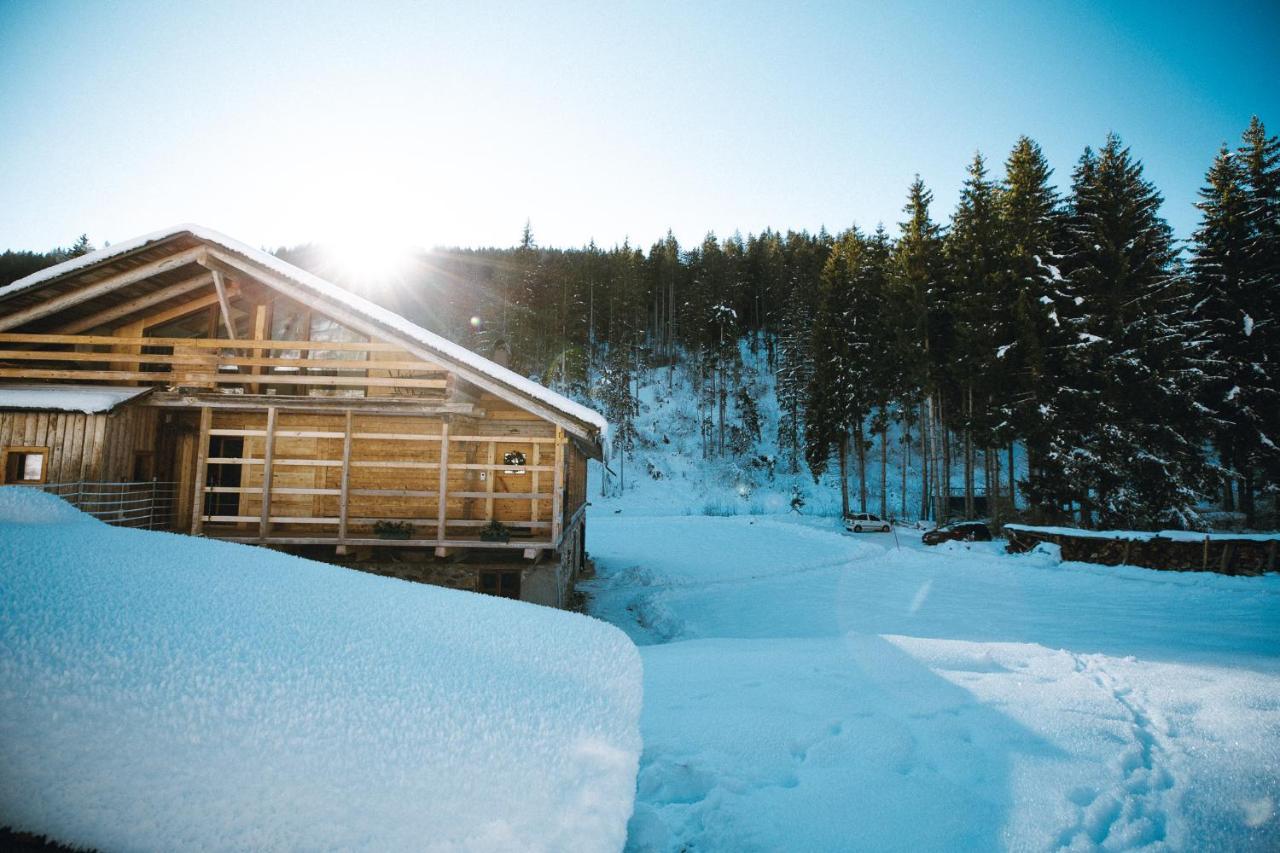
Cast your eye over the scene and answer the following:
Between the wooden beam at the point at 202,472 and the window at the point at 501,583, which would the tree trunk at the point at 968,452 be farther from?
the wooden beam at the point at 202,472

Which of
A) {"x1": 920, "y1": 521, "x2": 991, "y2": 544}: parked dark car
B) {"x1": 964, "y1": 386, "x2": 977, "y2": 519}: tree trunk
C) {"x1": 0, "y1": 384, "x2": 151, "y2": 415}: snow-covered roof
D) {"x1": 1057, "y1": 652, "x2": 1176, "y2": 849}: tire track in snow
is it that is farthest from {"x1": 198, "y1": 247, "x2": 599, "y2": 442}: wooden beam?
{"x1": 964, "y1": 386, "x2": 977, "y2": 519}: tree trunk

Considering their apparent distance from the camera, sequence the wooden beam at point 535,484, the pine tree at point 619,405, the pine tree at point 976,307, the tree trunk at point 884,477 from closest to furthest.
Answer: the wooden beam at point 535,484 → the pine tree at point 976,307 → the tree trunk at point 884,477 → the pine tree at point 619,405

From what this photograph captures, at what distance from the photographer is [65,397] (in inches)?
395

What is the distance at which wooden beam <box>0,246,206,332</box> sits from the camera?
10477mm

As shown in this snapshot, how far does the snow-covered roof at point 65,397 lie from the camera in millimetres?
9664

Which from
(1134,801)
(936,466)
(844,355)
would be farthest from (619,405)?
(1134,801)

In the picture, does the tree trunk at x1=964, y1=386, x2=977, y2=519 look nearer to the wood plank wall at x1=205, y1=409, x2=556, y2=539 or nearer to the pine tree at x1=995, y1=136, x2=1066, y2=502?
the pine tree at x1=995, y1=136, x2=1066, y2=502

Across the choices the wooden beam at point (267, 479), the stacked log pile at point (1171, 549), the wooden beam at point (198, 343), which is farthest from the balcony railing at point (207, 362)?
the stacked log pile at point (1171, 549)

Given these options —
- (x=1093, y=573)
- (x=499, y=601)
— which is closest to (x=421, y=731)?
(x=499, y=601)

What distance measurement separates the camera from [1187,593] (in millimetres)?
11188

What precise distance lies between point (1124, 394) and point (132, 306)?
31.4 meters

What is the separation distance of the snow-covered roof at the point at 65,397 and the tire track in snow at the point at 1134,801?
47.1 ft

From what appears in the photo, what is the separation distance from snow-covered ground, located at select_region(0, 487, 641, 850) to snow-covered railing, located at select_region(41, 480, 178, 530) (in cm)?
1026

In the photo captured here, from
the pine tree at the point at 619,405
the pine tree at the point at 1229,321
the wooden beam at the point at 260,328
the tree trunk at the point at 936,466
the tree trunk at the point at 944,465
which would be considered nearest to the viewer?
the wooden beam at the point at 260,328
